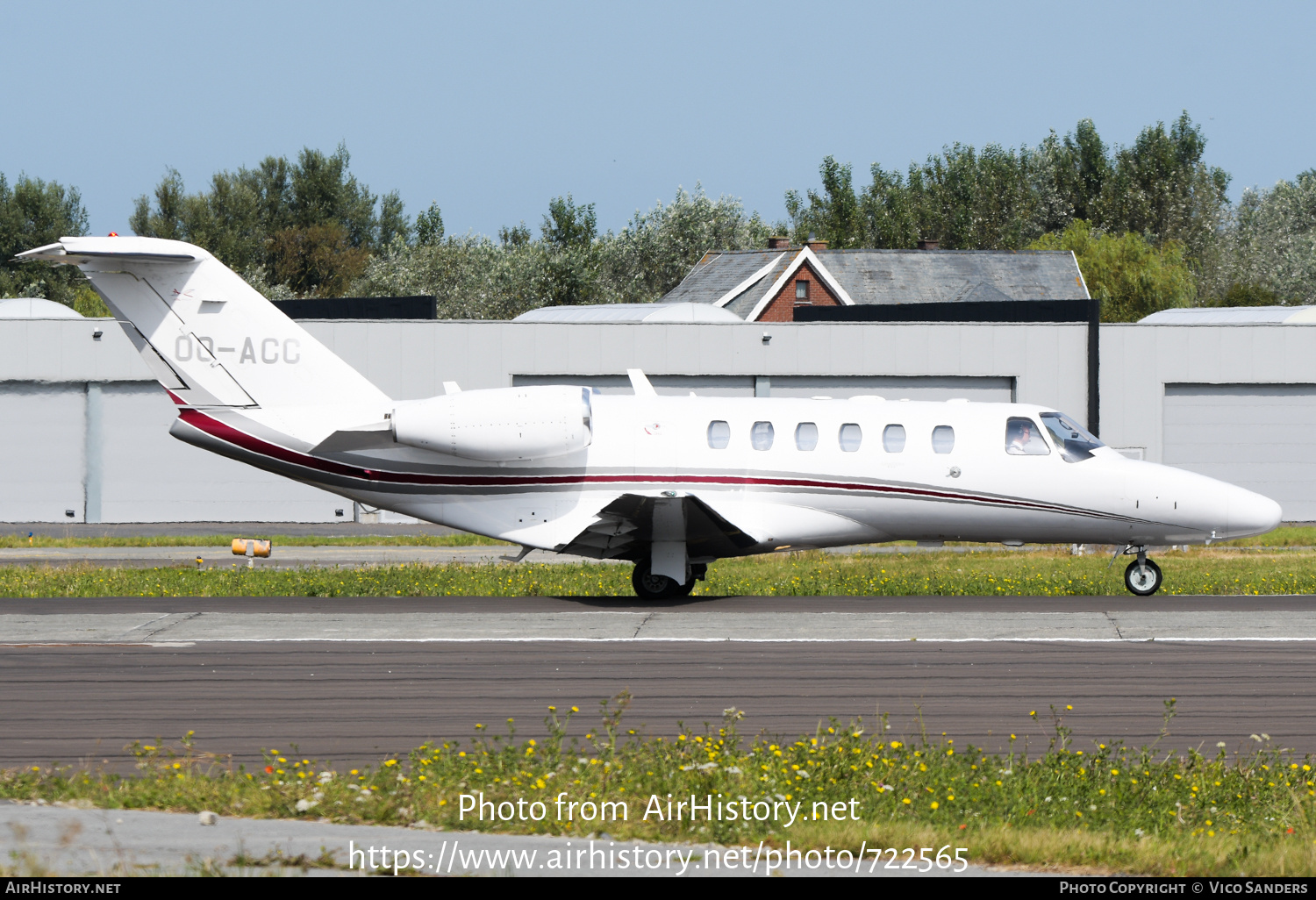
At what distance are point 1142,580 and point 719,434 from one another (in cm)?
592

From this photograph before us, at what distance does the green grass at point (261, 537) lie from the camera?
31109 mm

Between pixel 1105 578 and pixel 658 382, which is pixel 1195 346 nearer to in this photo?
pixel 658 382

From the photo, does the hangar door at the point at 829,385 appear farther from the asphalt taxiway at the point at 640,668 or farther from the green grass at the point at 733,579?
Answer: the asphalt taxiway at the point at 640,668

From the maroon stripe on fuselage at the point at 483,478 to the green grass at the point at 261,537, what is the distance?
11962 millimetres

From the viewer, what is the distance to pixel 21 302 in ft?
131

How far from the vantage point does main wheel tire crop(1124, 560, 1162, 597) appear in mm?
19000

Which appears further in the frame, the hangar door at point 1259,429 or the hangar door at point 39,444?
the hangar door at point 1259,429

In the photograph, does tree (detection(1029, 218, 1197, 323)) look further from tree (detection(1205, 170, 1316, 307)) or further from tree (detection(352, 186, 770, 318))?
tree (detection(352, 186, 770, 318))

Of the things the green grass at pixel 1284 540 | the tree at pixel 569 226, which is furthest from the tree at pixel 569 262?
the green grass at pixel 1284 540

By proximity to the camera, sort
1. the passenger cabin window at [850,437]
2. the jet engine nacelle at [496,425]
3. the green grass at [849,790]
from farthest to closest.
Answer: the passenger cabin window at [850,437] < the jet engine nacelle at [496,425] < the green grass at [849,790]

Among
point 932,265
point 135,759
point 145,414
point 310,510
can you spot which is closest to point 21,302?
point 145,414

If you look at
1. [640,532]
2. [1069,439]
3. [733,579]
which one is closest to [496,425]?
[640,532]

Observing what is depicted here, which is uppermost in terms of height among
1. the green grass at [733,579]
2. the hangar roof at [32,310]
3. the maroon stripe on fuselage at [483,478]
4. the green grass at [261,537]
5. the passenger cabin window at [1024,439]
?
the hangar roof at [32,310]

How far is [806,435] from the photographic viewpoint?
1872 centimetres
